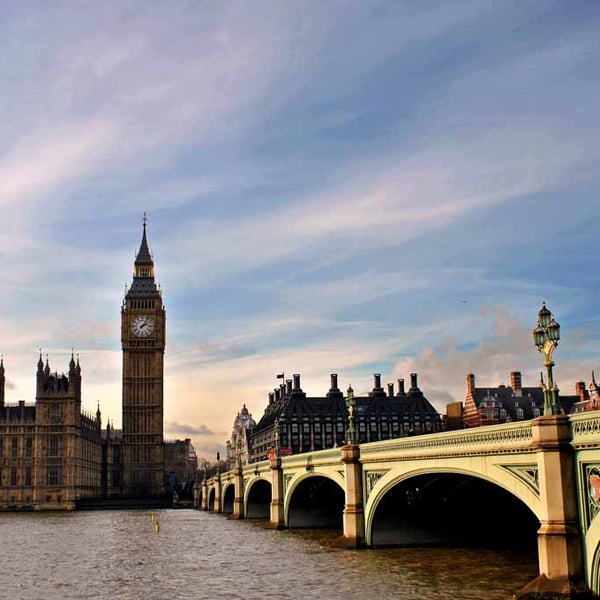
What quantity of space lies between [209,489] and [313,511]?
6958 cm

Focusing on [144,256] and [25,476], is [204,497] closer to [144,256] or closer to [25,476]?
[25,476]

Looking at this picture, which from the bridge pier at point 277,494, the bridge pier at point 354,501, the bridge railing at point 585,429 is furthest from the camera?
the bridge pier at point 277,494

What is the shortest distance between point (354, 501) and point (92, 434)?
414 feet

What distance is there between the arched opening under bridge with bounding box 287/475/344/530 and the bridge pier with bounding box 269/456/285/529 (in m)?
0.62

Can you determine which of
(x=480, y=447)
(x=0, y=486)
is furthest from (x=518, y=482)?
(x=0, y=486)

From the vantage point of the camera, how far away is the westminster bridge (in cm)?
2408

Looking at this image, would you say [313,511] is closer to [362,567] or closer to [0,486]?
[362,567]

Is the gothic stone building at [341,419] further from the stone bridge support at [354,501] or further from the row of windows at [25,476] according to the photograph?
the stone bridge support at [354,501]

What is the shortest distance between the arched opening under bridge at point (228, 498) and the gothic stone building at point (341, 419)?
120 ft

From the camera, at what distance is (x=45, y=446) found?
143875 mm

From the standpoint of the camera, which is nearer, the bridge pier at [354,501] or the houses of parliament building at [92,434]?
the bridge pier at [354,501]

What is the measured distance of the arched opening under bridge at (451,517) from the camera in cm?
4278

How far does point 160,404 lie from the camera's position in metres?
169

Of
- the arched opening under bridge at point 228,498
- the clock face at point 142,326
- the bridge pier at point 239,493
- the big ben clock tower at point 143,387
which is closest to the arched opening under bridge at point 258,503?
the bridge pier at point 239,493
